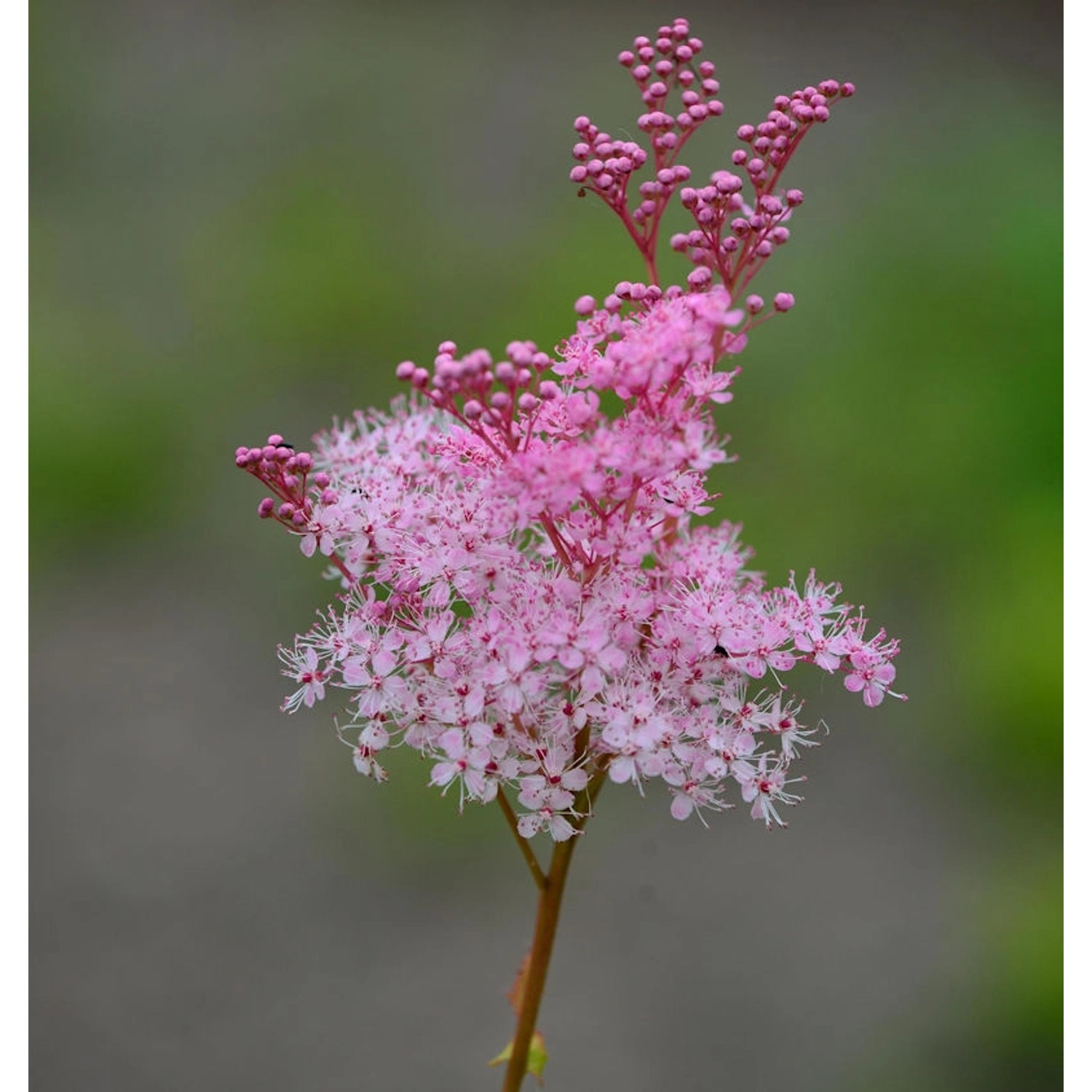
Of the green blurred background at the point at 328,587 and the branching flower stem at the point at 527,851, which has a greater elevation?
the green blurred background at the point at 328,587

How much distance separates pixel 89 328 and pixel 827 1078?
2.07 m

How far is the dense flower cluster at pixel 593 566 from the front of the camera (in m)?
0.61

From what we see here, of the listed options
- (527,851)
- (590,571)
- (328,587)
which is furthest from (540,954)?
(328,587)

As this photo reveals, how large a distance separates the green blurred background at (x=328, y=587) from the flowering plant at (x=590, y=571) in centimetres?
128

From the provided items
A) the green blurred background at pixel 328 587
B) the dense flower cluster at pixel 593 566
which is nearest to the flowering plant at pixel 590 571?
the dense flower cluster at pixel 593 566

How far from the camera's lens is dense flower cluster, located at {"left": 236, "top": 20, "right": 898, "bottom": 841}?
609 millimetres

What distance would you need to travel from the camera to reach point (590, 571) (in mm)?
641

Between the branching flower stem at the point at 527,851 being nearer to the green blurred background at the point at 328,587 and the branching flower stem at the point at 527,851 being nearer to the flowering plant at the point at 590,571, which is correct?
the flowering plant at the point at 590,571

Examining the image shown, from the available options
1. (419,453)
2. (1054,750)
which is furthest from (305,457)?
(1054,750)

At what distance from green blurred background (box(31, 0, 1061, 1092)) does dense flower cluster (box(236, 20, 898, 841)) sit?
1293 mm

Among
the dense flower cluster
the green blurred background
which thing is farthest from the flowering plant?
the green blurred background

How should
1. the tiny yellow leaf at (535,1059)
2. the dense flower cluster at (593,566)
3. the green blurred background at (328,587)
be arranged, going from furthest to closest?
the green blurred background at (328,587) < the tiny yellow leaf at (535,1059) < the dense flower cluster at (593,566)

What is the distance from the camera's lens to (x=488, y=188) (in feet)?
9.88

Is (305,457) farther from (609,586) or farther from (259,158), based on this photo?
(259,158)
